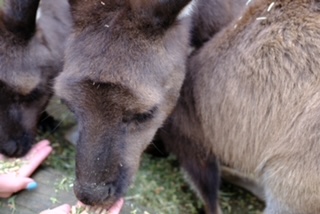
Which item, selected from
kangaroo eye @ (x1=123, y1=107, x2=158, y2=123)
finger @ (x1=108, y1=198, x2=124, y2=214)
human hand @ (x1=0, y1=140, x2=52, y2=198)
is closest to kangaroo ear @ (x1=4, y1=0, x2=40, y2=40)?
human hand @ (x1=0, y1=140, x2=52, y2=198)

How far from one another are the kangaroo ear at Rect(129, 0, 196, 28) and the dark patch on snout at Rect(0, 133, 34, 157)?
1298 mm

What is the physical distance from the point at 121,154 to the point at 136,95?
33 cm

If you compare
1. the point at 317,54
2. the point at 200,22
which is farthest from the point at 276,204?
the point at 200,22

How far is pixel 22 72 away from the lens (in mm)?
4637

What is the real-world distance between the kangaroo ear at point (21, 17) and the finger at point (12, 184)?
3.07 feet

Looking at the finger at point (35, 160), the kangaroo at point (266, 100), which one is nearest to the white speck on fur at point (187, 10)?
the kangaroo at point (266, 100)

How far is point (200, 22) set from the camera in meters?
4.61

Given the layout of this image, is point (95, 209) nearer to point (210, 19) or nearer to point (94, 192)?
point (94, 192)

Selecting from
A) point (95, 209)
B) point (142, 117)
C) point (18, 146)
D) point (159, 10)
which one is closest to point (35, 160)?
point (18, 146)

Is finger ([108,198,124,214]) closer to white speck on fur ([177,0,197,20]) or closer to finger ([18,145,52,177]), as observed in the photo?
finger ([18,145,52,177])

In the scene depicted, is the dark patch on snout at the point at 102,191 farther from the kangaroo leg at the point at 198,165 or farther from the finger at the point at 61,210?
the kangaroo leg at the point at 198,165

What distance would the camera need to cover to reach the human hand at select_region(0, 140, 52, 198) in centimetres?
438

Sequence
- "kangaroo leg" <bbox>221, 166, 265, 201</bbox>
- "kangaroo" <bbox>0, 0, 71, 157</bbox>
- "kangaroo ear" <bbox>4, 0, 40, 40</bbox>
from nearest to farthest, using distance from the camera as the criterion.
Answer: "kangaroo ear" <bbox>4, 0, 40, 40</bbox> < "kangaroo" <bbox>0, 0, 71, 157</bbox> < "kangaroo leg" <bbox>221, 166, 265, 201</bbox>

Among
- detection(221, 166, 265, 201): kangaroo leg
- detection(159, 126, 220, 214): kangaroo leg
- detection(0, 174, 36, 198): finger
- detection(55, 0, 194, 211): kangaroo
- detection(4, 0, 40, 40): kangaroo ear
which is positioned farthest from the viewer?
detection(221, 166, 265, 201): kangaroo leg
